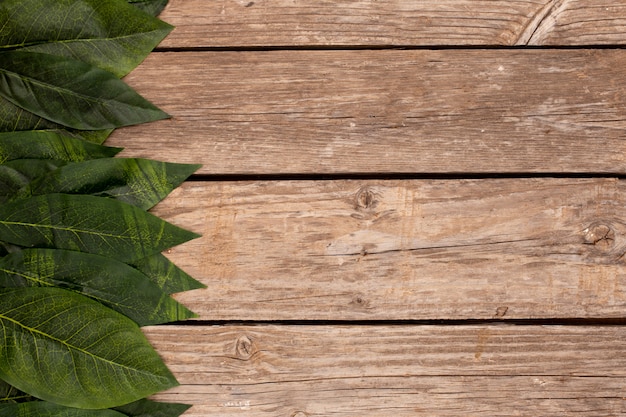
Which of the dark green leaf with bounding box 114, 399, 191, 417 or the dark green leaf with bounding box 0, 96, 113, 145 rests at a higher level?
the dark green leaf with bounding box 0, 96, 113, 145

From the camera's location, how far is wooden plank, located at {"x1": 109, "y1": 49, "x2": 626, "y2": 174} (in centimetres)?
78

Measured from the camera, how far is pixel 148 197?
0.75 metres

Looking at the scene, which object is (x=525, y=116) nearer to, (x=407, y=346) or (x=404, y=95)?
(x=404, y=95)

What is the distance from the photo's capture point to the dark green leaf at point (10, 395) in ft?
2.39

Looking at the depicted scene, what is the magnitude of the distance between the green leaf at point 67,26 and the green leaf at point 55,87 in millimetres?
16

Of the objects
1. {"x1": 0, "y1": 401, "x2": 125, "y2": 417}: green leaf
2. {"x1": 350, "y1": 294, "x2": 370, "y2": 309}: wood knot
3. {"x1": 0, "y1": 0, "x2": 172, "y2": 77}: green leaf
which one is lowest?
{"x1": 0, "y1": 401, "x2": 125, "y2": 417}: green leaf

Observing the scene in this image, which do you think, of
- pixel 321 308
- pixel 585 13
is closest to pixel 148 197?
pixel 321 308

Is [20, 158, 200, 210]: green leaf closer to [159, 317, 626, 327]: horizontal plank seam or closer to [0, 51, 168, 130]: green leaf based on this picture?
[0, 51, 168, 130]: green leaf

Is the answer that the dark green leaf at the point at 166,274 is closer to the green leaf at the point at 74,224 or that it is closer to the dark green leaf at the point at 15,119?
the green leaf at the point at 74,224

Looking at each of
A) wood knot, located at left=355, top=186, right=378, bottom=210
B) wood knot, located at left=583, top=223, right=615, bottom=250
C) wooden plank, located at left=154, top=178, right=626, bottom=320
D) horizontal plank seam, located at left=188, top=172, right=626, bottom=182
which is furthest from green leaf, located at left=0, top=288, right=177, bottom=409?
wood knot, located at left=583, top=223, right=615, bottom=250

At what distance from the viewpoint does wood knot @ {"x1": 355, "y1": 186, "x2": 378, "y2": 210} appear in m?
0.78

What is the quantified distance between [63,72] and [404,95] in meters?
0.43

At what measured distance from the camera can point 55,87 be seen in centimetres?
75

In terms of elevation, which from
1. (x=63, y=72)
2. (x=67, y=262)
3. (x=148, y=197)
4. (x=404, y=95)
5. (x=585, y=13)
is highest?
(x=585, y=13)
